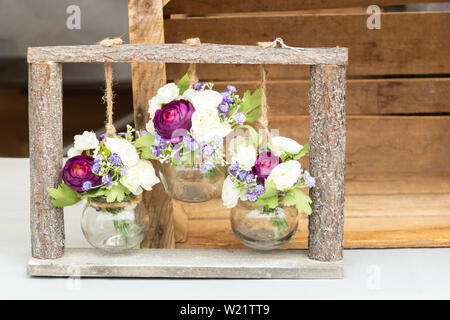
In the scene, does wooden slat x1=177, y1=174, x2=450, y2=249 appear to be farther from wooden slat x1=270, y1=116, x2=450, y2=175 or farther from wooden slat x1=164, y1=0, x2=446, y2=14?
wooden slat x1=164, y1=0, x2=446, y2=14

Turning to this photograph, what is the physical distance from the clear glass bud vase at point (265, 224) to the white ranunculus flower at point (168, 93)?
1.23 feet

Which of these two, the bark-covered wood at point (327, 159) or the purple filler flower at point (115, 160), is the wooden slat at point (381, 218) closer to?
the bark-covered wood at point (327, 159)

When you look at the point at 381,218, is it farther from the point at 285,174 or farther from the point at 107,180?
the point at 107,180

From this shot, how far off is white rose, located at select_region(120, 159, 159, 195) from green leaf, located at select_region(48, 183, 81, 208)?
149 mm

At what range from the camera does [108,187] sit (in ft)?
6.13

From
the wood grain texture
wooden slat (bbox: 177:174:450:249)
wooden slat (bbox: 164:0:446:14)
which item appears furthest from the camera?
wooden slat (bbox: 164:0:446:14)

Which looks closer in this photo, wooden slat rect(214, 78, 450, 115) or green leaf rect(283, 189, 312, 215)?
green leaf rect(283, 189, 312, 215)

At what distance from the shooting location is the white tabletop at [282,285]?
1795 millimetres

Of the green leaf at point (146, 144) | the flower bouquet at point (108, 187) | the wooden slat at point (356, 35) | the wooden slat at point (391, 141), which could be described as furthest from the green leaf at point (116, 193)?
the wooden slat at point (391, 141)

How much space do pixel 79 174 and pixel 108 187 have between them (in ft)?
0.30

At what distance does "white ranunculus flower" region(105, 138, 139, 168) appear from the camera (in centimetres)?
186

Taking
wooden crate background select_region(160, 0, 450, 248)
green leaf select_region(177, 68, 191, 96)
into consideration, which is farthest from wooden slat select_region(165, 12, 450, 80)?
green leaf select_region(177, 68, 191, 96)
